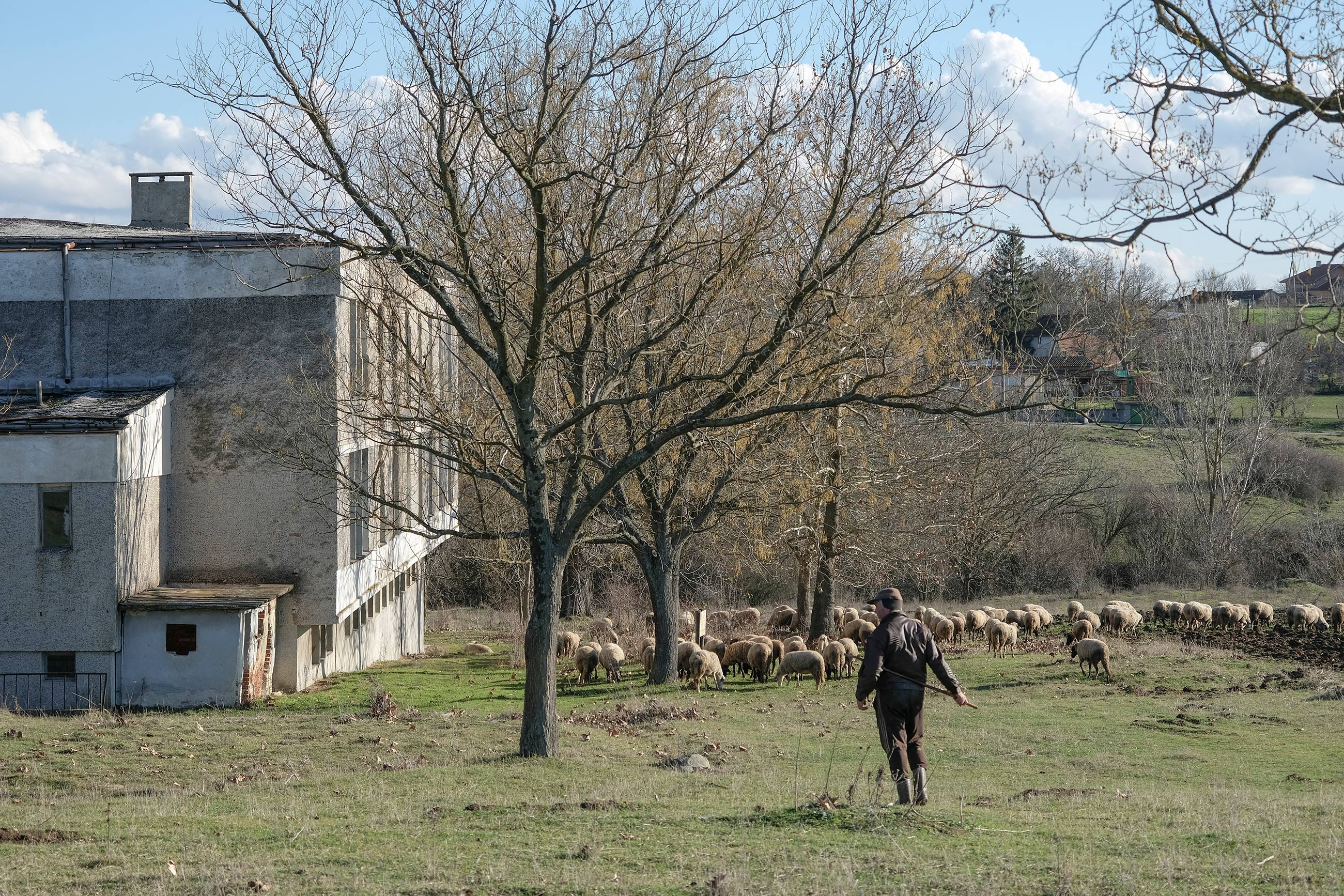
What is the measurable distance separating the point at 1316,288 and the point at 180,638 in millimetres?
20051

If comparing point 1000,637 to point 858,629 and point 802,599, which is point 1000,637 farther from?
point 802,599

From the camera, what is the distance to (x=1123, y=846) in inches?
351

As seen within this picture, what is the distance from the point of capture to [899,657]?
10.4 metres

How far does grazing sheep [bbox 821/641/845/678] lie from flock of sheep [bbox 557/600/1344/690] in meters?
0.02

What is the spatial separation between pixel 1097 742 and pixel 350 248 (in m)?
13.0

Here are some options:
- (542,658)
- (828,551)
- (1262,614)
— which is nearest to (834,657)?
(828,551)

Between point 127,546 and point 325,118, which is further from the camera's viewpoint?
point 127,546

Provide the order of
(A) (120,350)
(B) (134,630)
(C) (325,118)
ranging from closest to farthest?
(C) (325,118) → (B) (134,630) → (A) (120,350)

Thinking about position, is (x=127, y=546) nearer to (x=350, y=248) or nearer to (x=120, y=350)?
(x=120, y=350)

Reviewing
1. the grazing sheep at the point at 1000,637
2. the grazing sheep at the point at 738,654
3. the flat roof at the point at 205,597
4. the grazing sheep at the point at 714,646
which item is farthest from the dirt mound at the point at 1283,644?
the flat roof at the point at 205,597

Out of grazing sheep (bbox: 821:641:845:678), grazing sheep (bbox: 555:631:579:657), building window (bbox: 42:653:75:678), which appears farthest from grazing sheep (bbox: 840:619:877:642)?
building window (bbox: 42:653:75:678)

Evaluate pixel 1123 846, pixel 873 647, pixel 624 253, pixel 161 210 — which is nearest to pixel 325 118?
pixel 624 253

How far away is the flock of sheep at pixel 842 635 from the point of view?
81.3ft

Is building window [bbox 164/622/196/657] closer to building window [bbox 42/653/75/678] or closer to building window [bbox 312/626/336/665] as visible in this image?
building window [bbox 42/653/75/678]
